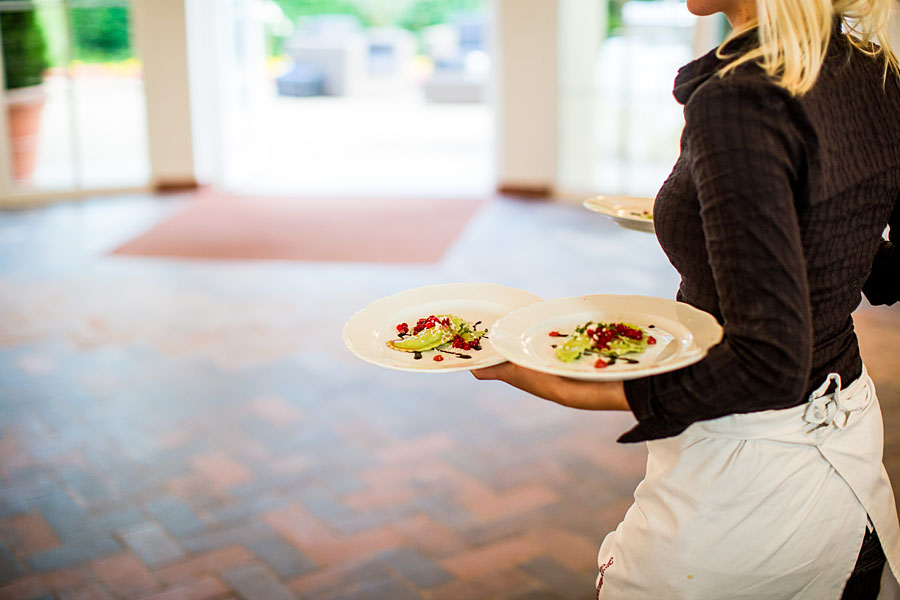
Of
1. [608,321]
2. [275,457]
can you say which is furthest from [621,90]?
[608,321]

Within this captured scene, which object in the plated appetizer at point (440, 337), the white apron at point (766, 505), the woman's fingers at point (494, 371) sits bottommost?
the white apron at point (766, 505)

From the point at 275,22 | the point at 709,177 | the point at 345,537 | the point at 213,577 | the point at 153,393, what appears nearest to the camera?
the point at 709,177

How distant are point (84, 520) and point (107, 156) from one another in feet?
17.9

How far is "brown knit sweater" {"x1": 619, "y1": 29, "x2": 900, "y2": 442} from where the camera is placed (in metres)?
0.94

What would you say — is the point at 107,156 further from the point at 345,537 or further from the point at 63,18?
the point at 345,537

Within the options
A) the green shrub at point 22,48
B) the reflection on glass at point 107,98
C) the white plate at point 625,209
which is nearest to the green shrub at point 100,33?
the reflection on glass at point 107,98

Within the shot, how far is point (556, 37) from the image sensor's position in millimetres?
7379

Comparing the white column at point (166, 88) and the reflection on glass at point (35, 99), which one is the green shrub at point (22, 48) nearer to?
the reflection on glass at point (35, 99)

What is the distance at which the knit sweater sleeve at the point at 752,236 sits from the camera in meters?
0.94

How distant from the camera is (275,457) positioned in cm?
328

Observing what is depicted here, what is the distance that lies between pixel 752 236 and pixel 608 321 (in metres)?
0.34

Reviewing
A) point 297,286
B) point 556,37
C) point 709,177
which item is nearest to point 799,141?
point 709,177

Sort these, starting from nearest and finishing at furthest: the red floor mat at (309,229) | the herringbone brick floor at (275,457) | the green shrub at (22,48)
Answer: the herringbone brick floor at (275,457), the red floor mat at (309,229), the green shrub at (22,48)

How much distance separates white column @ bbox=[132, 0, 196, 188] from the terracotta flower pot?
0.81 meters
